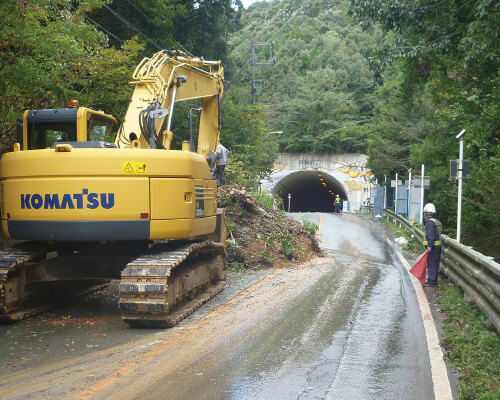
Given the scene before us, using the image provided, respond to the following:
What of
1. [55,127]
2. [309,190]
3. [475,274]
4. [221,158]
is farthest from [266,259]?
[309,190]

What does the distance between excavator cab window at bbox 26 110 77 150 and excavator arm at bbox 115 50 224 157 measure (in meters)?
0.78

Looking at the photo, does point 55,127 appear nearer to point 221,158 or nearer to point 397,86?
point 221,158

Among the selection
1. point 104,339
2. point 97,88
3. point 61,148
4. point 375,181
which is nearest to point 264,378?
point 104,339

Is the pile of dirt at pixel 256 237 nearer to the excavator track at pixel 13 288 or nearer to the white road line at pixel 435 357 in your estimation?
the white road line at pixel 435 357

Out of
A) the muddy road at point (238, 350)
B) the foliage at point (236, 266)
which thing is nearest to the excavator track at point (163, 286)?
the muddy road at point (238, 350)

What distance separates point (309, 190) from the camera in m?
71.6

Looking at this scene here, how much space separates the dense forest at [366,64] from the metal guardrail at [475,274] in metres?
2.29

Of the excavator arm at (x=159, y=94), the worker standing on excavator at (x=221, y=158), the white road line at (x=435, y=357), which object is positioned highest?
the excavator arm at (x=159, y=94)

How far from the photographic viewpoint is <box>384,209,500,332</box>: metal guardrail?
7.55 metres

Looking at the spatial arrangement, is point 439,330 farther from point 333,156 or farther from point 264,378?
point 333,156

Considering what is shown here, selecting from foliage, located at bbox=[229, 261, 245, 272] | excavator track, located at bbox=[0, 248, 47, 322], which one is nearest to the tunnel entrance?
foliage, located at bbox=[229, 261, 245, 272]

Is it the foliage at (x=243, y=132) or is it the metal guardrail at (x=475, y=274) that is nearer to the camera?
the metal guardrail at (x=475, y=274)

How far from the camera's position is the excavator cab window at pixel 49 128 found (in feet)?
29.0

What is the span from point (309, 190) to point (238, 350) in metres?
65.4
